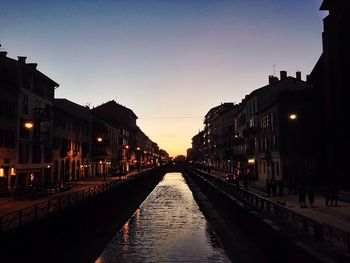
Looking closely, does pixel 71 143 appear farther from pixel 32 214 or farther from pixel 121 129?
pixel 121 129

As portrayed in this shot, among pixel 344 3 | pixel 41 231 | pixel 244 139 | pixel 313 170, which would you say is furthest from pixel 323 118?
pixel 244 139

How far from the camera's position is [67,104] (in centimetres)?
6681

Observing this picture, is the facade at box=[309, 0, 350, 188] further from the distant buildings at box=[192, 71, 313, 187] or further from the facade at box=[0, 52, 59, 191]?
the facade at box=[0, 52, 59, 191]

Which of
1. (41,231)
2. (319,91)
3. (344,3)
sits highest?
(344,3)

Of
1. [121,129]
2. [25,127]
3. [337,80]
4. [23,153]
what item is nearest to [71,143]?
[23,153]

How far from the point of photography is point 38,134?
43.6m

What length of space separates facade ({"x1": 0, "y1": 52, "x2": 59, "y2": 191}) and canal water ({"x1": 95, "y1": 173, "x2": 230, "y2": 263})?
49.2 ft

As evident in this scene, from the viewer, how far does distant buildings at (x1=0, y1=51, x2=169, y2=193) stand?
37.0 metres

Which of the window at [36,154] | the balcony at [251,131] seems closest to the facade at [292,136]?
the balcony at [251,131]

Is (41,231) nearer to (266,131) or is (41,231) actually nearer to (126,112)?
(266,131)

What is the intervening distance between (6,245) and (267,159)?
44.1 m

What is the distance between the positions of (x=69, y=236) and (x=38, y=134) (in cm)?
2372

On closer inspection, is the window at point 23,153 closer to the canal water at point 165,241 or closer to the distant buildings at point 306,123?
the canal water at point 165,241

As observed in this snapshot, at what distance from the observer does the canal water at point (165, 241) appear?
57.0ft
